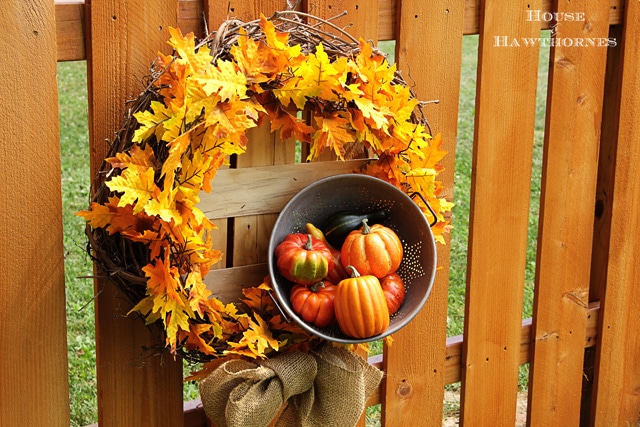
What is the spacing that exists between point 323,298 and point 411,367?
2.55ft

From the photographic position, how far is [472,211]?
8.52 feet

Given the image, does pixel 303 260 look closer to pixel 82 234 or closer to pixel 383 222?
pixel 383 222

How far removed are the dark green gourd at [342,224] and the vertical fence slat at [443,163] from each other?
0.48m

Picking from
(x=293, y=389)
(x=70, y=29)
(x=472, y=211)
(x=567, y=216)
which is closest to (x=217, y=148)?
(x=70, y=29)

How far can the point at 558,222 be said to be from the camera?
278 cm

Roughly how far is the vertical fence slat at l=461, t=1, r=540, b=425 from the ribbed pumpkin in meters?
0.79

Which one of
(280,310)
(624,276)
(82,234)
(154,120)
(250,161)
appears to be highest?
(154,120)

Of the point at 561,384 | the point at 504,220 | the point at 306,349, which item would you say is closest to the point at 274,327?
the point at 306,349

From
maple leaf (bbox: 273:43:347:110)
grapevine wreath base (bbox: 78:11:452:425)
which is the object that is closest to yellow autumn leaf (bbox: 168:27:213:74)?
grapevine wreath base (bbox: 78:11:452:425)

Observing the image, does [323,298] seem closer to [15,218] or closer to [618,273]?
[15,218]

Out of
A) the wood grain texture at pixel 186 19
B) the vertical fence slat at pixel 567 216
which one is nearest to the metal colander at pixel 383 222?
the wood grain texture at pixel 186 19

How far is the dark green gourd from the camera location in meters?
2.03

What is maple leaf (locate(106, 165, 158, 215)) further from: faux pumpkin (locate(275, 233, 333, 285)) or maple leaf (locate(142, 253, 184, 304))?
faux pumpkin (locate(275, 233, 333, 285))

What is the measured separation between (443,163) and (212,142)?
905 millimetres
